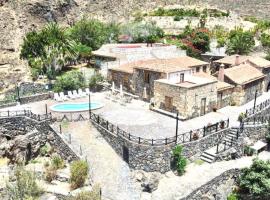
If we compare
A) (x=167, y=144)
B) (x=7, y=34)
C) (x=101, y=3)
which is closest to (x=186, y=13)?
(x=101, y=3)

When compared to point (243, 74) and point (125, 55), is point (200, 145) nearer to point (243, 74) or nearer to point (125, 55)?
point (243, 74)

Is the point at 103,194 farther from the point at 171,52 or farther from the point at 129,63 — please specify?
the point at 171,52

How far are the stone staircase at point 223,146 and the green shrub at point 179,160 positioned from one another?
2.34 meters

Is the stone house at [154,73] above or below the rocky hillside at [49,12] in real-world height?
below

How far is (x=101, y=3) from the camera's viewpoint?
7156cm

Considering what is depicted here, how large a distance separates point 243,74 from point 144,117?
41.0 feet

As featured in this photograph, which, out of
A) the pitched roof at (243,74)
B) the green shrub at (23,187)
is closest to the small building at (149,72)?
the pitched roof at (243,74)

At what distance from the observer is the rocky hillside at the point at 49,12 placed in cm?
5012

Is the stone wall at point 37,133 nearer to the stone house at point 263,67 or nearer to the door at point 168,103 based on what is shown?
the door at point 168,103

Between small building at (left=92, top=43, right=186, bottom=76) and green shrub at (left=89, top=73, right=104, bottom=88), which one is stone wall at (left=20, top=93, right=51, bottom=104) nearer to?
green shrub at (left=89, top=73, right=104, bottom=88)

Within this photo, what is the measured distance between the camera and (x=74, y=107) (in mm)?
30625

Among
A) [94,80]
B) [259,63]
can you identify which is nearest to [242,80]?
[259,63]

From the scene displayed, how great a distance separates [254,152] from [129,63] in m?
16.9

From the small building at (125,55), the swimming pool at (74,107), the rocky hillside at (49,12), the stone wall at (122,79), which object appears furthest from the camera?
the rocky hillside at (49,12)
